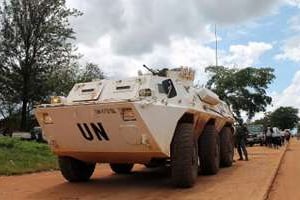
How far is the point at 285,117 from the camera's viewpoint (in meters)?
112

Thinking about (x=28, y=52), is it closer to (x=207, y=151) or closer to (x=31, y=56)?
(x=31, y=56)

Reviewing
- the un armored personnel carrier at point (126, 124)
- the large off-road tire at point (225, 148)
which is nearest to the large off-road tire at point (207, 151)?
the un armored personnel carrier at point (126, 124)

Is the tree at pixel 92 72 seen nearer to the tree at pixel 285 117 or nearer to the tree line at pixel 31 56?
the tree line at pixel 31 56

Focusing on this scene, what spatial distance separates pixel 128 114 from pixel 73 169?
2.60 metres

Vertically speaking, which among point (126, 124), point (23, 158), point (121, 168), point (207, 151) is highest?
point (126, 124)

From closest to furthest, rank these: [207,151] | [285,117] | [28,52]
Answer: [207,151] < [28,52] < [285,117]

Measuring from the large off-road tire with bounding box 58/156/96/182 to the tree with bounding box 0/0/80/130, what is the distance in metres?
28.0

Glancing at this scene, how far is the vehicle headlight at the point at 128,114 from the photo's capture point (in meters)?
10.0

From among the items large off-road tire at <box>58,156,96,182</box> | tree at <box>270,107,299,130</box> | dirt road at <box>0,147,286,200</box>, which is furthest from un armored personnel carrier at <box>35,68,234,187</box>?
tree at <box>270,107,299,130</box>

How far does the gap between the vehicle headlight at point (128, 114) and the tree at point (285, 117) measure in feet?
329

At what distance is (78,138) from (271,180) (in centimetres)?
402

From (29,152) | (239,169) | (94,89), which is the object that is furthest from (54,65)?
(94,89)

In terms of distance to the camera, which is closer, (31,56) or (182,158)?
(182,158)

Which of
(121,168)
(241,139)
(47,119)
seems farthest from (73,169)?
(241,139)
